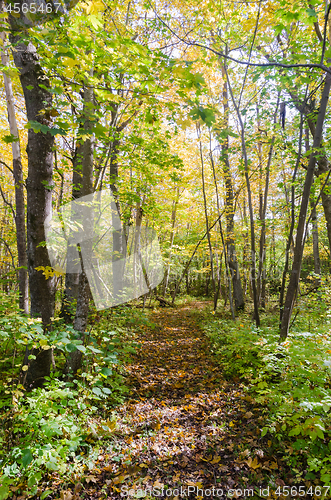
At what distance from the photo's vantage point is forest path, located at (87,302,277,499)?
2.40 meters

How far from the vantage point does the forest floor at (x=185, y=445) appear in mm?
2346

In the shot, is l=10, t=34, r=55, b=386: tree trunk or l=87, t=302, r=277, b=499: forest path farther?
l=10, t=34, r=55, b=386: tree trunk

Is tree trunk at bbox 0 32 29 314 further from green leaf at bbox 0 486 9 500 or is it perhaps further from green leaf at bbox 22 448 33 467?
green leaf at bbox 0 486 9 500

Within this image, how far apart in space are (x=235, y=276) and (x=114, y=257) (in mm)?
5873

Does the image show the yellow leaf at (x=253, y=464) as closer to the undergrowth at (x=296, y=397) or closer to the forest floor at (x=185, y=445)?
the forest floor at (x=185, y=445)

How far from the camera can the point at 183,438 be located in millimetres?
3043

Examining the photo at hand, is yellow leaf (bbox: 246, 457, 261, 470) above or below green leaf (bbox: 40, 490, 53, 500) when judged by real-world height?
below

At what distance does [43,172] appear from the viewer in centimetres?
315

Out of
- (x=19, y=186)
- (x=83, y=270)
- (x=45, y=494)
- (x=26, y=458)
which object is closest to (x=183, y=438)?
(x=45, y=494)

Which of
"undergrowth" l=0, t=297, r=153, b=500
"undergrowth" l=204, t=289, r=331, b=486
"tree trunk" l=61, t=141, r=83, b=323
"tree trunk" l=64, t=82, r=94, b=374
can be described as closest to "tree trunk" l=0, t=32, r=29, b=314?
"tree trunk" l=61, t=141, r=83, b=323

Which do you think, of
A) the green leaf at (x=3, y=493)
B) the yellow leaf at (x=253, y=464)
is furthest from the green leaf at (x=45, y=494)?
the yellow leaf at (x=253, y=464)

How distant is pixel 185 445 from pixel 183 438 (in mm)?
115

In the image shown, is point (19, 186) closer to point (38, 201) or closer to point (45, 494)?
point (38, 201)

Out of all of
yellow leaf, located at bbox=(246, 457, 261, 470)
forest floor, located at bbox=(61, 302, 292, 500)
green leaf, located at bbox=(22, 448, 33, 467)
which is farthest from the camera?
yellow leaf, located at bbox=(246, 457, 261, 470)
